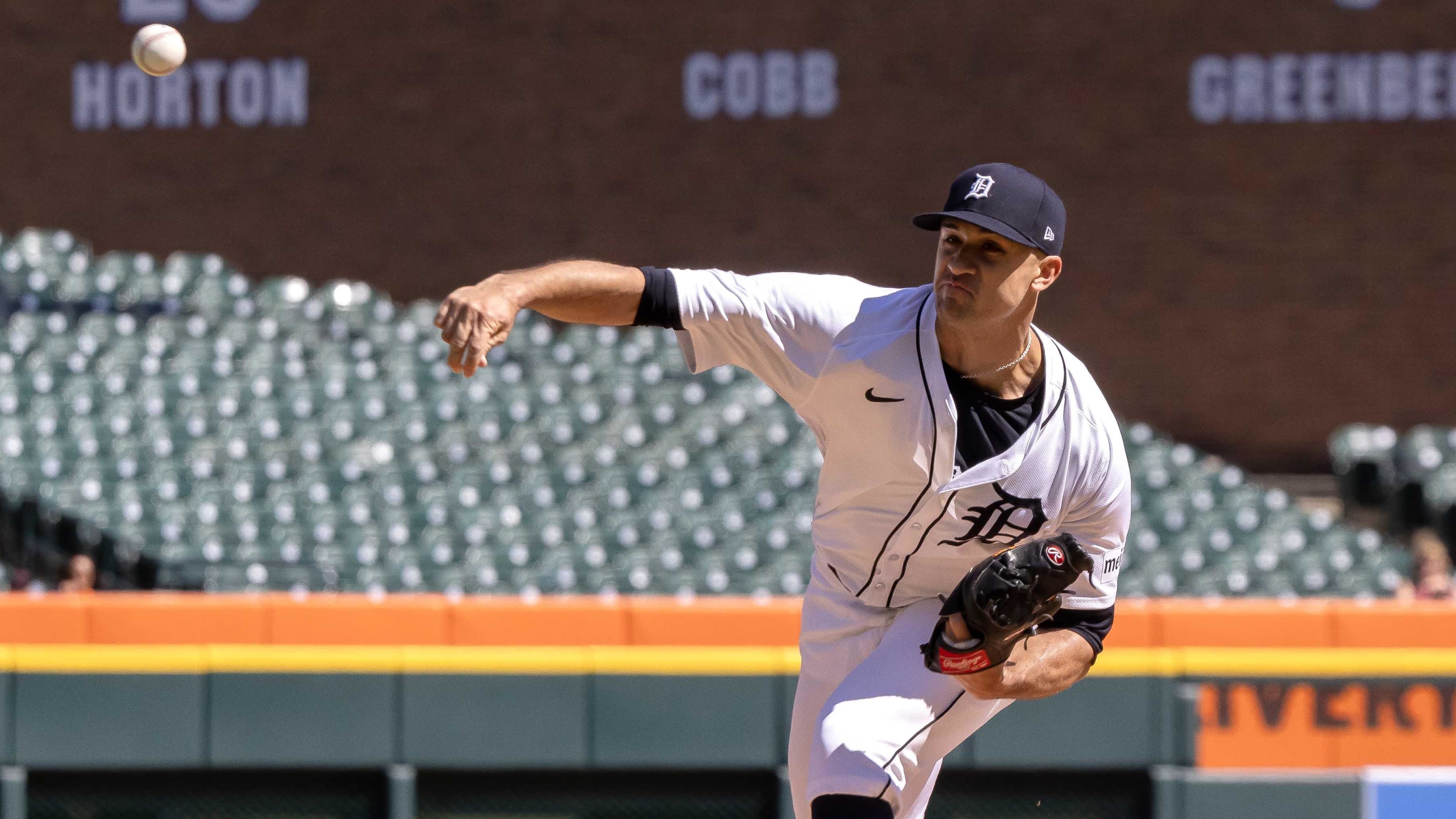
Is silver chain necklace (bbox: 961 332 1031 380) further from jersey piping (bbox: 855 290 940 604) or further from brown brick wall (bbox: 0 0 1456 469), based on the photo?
brown brick wall (bbox: 0 0 1456 469)

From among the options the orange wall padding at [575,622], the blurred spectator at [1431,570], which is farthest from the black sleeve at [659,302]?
the blurred spectator at [1431,570]

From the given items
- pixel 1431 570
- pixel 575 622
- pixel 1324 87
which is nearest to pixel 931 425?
pixel 575 622

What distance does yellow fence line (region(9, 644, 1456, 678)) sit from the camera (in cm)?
581

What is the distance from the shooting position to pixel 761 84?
1266cm

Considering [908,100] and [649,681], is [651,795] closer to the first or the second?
[649,681]

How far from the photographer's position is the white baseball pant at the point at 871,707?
296cm

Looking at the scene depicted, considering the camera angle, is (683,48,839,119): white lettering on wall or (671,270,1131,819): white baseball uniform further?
(683,48,839,119): white lettering on wall

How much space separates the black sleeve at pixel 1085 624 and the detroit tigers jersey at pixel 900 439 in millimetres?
17

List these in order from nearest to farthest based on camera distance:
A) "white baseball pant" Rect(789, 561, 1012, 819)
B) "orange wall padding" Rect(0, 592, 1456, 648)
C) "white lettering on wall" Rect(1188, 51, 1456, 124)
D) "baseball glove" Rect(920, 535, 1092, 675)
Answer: "baseball glove" Rect(920, 535, 1092, 675) < "white baseball pant" Rect(789, 561, 1012, 819) < "orange wall padding" Rect(0, 592, 1456, 648) < "white lettering on wall" Rect(1188, 51, 1456, 124)

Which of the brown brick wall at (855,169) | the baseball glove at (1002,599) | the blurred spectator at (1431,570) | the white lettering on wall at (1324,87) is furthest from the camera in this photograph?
the brown brick wall at (855,169)

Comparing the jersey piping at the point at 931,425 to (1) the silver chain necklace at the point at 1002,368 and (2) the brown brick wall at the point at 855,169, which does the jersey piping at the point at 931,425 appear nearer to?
(1) the silver chain necklace at the point at 1002,368

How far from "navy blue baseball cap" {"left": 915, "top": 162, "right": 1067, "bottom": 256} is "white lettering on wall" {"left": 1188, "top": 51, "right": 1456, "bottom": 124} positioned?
998 cm

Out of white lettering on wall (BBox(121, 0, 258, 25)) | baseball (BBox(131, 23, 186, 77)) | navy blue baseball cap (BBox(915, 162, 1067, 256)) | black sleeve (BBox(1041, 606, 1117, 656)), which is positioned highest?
white lettering on wall (BBox(121, 0, 258, 25))

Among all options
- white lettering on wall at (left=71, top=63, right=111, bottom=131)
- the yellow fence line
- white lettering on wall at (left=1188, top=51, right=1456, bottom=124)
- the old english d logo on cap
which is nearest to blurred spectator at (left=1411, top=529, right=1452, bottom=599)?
the yellow fence line
